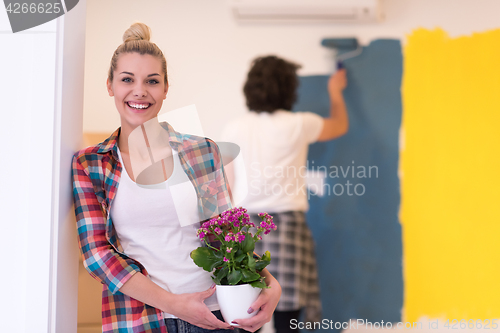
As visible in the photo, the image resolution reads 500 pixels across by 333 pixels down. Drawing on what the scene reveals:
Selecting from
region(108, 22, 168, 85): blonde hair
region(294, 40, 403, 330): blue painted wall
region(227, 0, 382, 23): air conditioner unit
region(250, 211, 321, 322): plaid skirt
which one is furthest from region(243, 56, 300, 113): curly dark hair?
region(108, 22, 168, 85): blonde hair

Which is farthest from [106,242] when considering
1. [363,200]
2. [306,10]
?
[306,10]

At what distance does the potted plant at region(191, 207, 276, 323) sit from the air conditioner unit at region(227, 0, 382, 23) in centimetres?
147

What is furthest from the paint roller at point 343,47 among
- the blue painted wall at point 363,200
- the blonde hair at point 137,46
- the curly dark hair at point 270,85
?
the blonde hair at point 137,46

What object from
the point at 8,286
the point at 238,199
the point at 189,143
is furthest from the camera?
the point at 238,199

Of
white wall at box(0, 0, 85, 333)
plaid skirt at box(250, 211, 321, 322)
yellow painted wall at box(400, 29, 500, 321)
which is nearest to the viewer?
white wall at box(0, 0, 85, 333)

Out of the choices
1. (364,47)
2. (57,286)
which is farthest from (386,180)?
(57,286)

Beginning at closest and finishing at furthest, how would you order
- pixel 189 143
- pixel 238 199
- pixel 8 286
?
pixel 8 286 < pixel 189 143 < pixel 238 199

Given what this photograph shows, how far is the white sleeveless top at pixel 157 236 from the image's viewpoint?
79cm

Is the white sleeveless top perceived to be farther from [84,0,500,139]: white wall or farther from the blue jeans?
[84,0,500,139]: white wall

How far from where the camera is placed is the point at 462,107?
2.02 metres

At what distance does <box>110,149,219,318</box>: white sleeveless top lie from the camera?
79 cm

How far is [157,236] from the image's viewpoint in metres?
0.80

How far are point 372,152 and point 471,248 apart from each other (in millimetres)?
655

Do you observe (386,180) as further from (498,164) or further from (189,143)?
(189,143)
